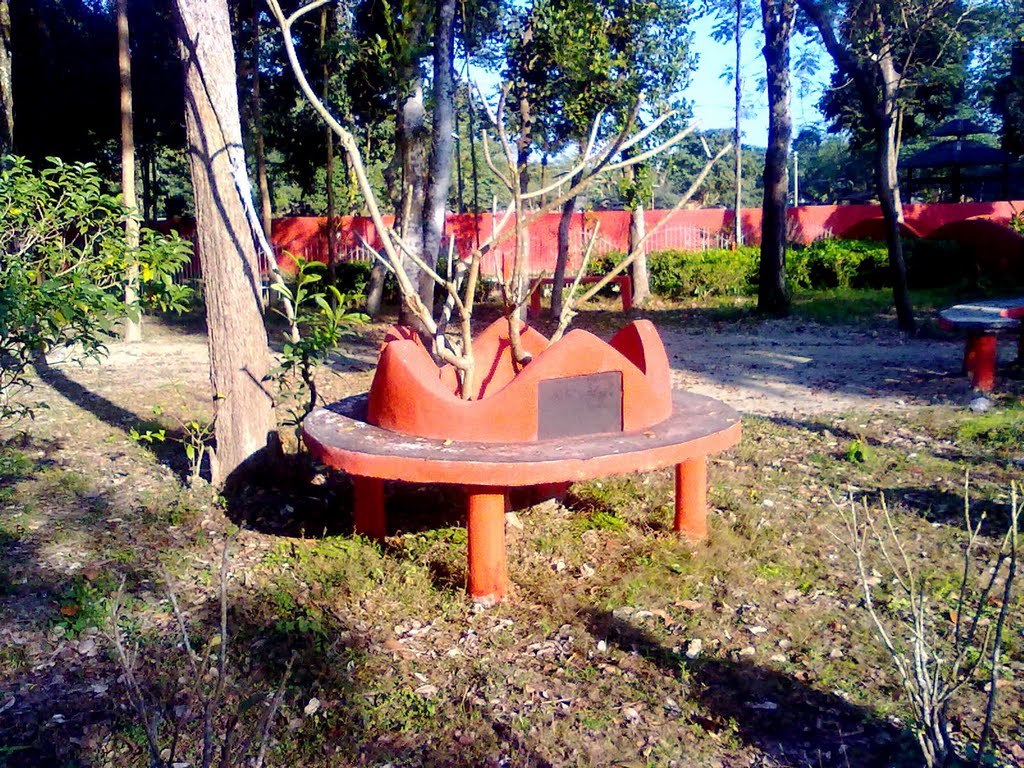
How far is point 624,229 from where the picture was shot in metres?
28.0

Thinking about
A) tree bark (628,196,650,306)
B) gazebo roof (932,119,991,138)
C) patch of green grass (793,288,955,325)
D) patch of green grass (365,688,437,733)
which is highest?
gazebo roof (932,119,991,138)

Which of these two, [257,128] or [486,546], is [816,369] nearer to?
[486,546]

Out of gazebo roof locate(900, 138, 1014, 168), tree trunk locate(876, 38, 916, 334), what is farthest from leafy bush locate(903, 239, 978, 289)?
gazebo roof locate(900, 138, 1014, 168)

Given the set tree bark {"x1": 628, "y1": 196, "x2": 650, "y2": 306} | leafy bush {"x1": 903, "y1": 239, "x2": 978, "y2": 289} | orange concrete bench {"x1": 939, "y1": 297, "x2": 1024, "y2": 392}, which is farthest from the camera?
leafy bush {"x1": 903, "y1": 239, "x2": 978, "y2": 289}

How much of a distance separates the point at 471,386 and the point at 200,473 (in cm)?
208

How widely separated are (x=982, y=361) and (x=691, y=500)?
4.78 meters

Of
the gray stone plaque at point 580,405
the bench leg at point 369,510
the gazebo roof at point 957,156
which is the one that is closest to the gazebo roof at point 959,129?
the gazebo roof at point 957,156

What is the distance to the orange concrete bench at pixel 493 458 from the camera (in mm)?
3729

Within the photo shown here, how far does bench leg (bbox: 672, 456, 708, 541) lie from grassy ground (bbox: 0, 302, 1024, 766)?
0.35 ft

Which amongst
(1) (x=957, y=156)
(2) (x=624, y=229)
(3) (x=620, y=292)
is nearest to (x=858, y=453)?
(3) (x=620, y=292)

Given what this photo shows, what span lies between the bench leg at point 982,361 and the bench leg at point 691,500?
183 inches

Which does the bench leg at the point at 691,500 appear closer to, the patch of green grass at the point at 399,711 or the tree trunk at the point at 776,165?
the patch of green grass at the point at 399,711

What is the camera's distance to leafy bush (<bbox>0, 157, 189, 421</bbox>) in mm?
4199

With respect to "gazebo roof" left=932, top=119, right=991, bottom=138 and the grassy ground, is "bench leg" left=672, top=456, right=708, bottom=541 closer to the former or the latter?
the grassy ground
